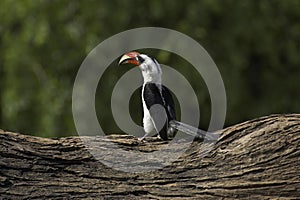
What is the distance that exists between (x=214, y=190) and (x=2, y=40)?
4.52 metres

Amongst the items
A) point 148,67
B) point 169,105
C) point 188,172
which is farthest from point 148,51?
point 188,172

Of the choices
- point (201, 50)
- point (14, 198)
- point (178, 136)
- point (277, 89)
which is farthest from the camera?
point (277, 89)

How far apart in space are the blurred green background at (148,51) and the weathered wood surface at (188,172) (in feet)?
10.4

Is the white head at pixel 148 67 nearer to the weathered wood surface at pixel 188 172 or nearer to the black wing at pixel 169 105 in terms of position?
the black wing at pixel 169 105

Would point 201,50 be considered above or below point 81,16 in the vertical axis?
below

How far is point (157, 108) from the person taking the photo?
4594mm

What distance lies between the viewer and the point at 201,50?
7.45 metres

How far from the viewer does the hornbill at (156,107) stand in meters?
4.49

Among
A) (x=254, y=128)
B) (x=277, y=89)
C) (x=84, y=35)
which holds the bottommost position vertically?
(x=254, y=128)

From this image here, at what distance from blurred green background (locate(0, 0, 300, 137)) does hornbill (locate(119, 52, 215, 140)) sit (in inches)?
102

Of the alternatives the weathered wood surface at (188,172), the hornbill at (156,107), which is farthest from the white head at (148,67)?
the weathered wood surface at (188,172)

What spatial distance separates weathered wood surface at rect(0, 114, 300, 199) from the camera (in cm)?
414

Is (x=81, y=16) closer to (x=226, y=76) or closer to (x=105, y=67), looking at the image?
(x=105, y=67)

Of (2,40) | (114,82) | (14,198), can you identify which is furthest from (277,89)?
(14,198)
